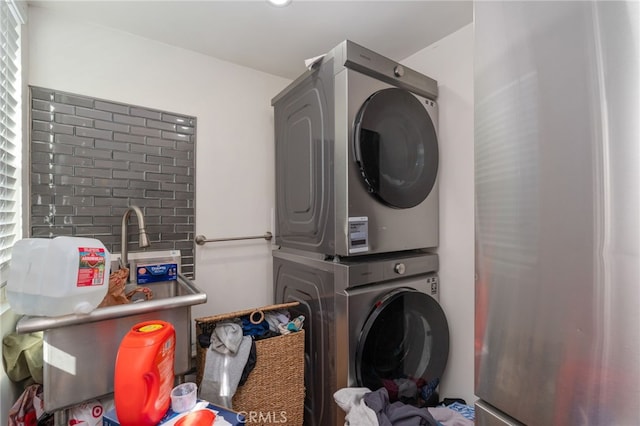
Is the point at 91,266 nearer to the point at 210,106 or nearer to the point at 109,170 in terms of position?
the point at 109,170

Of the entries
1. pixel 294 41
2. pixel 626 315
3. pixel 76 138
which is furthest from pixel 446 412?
pixel 76 138

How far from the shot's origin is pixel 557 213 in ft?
2.00

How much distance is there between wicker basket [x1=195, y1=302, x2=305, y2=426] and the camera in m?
1.49

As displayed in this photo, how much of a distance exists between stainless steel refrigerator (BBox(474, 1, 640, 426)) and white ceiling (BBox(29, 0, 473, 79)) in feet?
3.63

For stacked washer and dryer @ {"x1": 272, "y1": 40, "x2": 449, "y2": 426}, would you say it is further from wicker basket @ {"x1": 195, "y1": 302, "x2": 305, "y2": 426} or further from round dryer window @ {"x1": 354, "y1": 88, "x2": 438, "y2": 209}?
wicker basket @ {"x1": 195, "y1": 302, "x2": 305, "y2": 426}

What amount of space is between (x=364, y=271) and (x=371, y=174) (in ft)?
1.69

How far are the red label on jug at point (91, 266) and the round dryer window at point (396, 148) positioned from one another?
1240 mm

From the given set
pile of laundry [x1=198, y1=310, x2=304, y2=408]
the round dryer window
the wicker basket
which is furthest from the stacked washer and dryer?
pile of laundry [x1=198, y1=310, x2=304, y2=408]

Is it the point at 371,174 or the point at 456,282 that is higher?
the point at 371,174

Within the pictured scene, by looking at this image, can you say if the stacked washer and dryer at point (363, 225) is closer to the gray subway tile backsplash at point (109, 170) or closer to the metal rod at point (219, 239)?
the metal rod at point (219, 239)

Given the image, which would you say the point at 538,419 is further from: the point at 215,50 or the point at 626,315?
the point at 215,50

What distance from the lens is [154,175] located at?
1874 millimetres

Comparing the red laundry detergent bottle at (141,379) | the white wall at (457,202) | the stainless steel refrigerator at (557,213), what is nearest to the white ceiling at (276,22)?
the white wall at (457,202)

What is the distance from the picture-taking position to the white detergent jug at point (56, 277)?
111 cm
